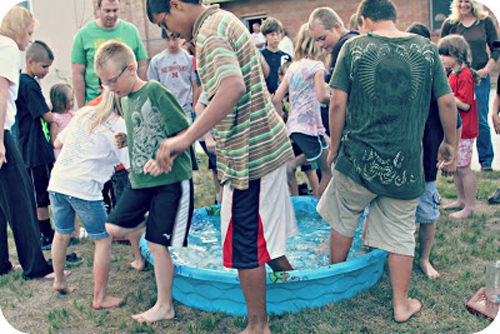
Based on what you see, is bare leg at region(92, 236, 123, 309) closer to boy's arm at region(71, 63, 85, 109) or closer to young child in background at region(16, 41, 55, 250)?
young child in background at region(16, 41, 55, 250)

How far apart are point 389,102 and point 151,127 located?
4.90 ft

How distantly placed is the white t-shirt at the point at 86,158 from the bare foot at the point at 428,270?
2.30 m

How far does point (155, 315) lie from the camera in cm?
328

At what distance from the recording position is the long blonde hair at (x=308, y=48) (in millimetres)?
4965

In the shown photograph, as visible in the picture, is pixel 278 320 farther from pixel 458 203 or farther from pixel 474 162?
pixel 474 162

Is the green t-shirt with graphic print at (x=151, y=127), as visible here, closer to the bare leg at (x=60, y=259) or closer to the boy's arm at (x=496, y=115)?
the bare leg at (x=60, y=259)

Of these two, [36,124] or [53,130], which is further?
[53,130]

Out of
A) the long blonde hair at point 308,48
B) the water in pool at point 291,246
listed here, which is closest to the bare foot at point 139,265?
the water in pool at point 291,246

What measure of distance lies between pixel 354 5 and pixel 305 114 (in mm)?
11799

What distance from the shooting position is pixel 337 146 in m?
3.28

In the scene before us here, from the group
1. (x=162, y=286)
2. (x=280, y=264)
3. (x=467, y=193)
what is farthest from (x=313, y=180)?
(x=162, y=286)

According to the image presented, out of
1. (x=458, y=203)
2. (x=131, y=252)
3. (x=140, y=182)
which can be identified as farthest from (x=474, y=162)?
(x=140, y=182)

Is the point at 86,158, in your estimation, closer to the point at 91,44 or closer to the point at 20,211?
the point at 20,211

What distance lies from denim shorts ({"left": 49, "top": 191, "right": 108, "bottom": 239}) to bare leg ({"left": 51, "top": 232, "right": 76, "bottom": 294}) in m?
0.07
